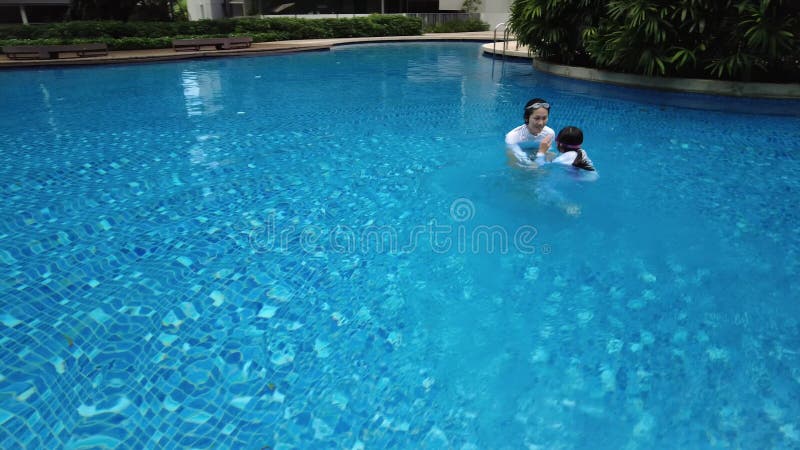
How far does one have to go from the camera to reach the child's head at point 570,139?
5.77 m

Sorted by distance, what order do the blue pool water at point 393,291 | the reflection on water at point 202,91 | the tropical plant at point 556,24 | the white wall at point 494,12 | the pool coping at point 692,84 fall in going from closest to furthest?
the blue pool water at point 393,291 → the reflection on water at point 202,91 → the pool coping at point 692,84 → the tropical plant at point 556,24 → the white wall at point 494,12

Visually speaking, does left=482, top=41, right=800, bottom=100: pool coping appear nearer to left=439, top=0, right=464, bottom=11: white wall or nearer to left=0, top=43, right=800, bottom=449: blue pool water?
left=0, top=43, right=800, bottom=449: blue pool water

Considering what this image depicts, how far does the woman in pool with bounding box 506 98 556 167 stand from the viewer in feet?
19.1

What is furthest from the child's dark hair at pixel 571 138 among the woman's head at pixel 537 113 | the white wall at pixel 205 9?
the white wall at pixel 205 9

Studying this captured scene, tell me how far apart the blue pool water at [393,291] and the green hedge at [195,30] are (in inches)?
508

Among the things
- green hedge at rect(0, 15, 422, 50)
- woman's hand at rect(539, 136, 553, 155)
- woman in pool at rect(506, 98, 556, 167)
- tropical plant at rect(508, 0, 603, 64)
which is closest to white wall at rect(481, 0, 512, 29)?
green hedge at rect(0, 15, 422, 50)

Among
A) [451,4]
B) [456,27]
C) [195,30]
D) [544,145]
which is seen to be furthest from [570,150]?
[451,4]

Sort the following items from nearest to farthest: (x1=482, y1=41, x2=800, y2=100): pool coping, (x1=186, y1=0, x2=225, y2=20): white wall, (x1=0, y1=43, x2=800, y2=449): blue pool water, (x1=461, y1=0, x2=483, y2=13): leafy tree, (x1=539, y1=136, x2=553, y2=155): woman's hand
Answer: (x1=0, y1=43, x2=800, y2=449): blue pool water < (x1=539, y1=136, x2=553, y2=155): woman's hand < (x1=482, y1=41, x2=800, y2=100): pool coping < (x1=186, y1=0, x2=225, y2=20): white wall < (x1=461, y1=0, x2=483, y2=13): leafy tree

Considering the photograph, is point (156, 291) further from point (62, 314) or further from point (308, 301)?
point (308, 301)

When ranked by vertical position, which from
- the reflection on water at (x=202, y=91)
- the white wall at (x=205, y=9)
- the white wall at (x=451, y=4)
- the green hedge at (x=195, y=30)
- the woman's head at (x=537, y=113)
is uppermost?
the white wall at (x=451, y=4)

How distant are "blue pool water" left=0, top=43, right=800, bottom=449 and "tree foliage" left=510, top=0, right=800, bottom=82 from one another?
259 centimetres

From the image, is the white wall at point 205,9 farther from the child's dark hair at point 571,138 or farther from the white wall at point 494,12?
the child's dark hair at point 571,138

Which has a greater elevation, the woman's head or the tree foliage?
the tree foliage

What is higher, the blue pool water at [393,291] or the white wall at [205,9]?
the white wall at [205,9]
